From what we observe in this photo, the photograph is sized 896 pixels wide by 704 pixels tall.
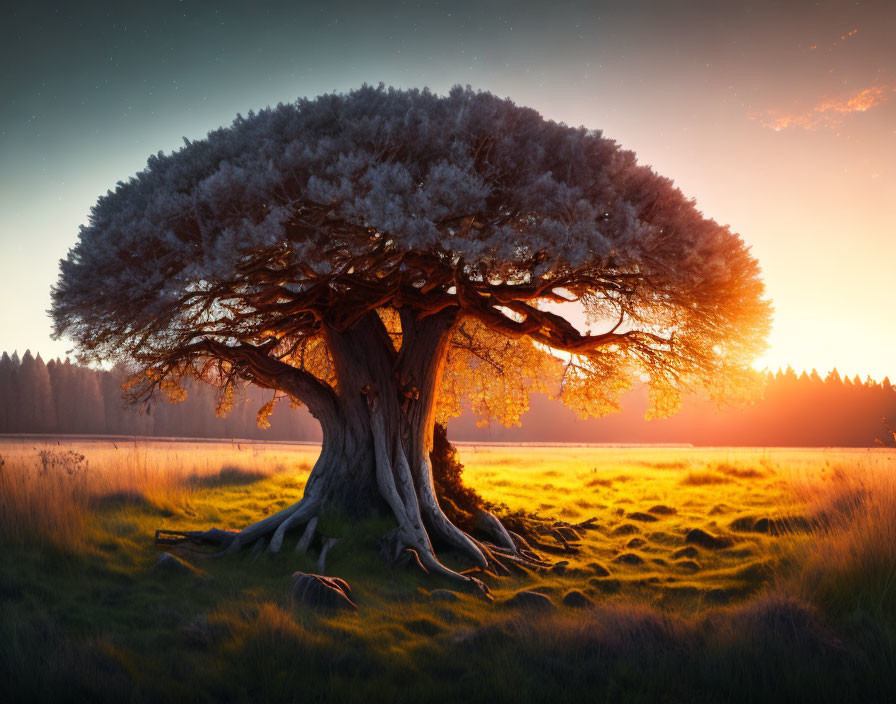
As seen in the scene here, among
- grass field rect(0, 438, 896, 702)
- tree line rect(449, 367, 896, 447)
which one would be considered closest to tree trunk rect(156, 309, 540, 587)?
grass field rect(0, 438, 896, 702)

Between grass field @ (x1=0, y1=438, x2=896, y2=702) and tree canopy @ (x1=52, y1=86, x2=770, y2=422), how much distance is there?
3762 millimetres

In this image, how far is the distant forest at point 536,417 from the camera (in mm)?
80500

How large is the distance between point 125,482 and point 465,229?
472 inches

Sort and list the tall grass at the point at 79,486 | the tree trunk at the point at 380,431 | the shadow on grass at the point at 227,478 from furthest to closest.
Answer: the shadow on grass at the point at 227,478 < the tree trunk at the point at 380,431 < the tall grass at the point at 79,486

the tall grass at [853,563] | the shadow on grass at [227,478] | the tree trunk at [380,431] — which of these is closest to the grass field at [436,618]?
the tall grass at [853,563]

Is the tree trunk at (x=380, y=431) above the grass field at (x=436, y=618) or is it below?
above

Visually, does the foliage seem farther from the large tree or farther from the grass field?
the grass field

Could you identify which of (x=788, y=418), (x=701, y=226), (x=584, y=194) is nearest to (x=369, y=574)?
(x=584, y=194)

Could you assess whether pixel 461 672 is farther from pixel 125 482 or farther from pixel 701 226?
Result: pixel 125 482

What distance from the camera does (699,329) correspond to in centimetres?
1181

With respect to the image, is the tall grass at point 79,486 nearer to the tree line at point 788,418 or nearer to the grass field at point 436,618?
the grass field at point 436,618

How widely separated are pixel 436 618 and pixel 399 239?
5.44 metres

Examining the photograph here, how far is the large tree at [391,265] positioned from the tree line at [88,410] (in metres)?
61.4

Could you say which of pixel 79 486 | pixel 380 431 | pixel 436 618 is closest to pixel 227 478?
pixel 79 486
